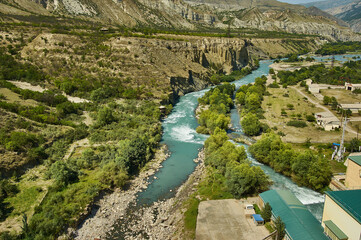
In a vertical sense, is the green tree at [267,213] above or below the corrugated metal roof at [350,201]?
below

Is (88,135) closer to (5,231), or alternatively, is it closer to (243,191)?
(5,231)

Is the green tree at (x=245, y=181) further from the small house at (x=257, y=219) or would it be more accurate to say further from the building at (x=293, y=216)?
the small house at (x=257, y=219)

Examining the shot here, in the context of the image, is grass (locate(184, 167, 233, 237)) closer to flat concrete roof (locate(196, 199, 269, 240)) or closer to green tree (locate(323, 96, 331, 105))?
flat concrete roof (locate(196, 199, 269, 240))

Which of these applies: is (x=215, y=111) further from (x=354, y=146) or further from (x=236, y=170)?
(x=236, y=170)

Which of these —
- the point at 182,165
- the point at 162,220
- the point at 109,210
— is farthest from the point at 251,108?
the point at 109,210

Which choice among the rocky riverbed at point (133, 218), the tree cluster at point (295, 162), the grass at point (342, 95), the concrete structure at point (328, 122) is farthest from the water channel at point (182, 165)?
the grass at point (342, 95)

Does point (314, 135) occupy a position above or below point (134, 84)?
below

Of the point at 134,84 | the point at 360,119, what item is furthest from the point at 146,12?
the point at 360,119
